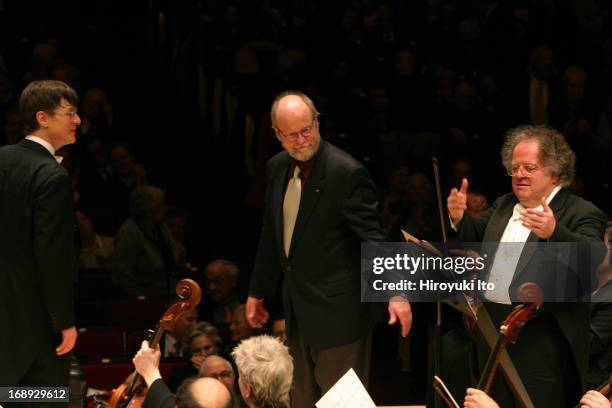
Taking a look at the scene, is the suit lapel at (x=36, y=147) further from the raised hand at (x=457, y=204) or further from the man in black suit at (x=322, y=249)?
the raised hand at (x=457, y=204)

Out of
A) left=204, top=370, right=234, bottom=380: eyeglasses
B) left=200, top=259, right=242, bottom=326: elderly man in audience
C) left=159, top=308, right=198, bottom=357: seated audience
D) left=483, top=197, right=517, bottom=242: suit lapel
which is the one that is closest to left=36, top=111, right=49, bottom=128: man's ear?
left=204, top=370, right=234, bottom=380: eyeglasses

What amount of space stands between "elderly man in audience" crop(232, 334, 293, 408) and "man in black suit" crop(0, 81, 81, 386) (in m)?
0.93

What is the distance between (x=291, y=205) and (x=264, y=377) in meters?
1.27

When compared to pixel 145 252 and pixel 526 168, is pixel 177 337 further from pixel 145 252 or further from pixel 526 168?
pixel 526 168

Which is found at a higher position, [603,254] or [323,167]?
[323,167]

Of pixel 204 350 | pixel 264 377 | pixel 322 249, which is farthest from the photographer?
pixel 204 350

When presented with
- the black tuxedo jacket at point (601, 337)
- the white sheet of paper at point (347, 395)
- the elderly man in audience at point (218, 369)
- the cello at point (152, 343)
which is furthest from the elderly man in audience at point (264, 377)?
the elderly man in audience at point (218, 369)

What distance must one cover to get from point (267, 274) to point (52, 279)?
91 centimetres

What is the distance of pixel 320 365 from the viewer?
418 centimetres

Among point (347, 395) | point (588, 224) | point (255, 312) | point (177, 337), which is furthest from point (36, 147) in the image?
point (177, 337)

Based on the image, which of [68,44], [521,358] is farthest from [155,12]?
[521,358]

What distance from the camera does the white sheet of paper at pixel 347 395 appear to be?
3.43m

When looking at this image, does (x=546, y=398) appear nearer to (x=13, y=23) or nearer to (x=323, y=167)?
(x=323, y=167)

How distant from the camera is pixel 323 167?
4.20m
